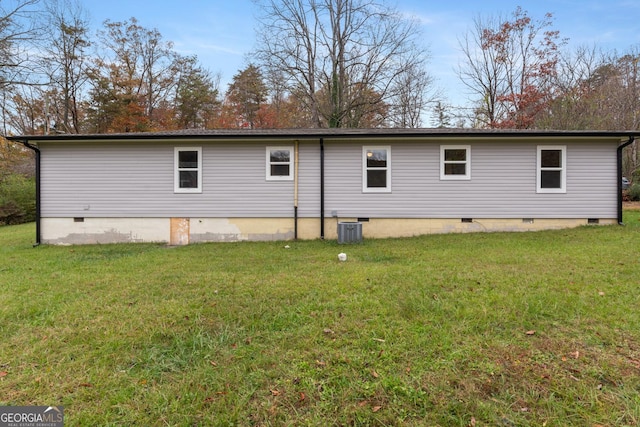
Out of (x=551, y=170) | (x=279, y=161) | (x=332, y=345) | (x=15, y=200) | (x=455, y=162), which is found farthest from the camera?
(x=15, y=200)

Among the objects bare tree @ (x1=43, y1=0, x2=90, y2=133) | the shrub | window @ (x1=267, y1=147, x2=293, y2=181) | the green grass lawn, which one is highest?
bare tree @ (x1=43, y1=0, x2=90, y2=133)

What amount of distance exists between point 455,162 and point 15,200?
20.1 meters

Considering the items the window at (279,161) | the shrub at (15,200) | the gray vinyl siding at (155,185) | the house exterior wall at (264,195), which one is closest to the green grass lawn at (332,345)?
the house exterior wall at (264,195)

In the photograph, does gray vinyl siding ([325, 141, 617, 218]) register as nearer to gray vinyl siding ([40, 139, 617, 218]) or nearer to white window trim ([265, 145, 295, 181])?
gray vinyl siding ([40, 139, 617, 218])

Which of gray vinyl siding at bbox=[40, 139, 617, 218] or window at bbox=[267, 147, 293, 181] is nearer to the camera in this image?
gray vinyl siding at bbox=[40, 139, 617, 218]

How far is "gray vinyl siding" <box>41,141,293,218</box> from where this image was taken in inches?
344

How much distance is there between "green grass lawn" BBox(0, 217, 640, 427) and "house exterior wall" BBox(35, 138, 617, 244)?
3.78 m

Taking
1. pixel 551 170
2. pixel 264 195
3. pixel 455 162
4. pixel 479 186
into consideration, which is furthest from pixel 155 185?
pixel 551 170

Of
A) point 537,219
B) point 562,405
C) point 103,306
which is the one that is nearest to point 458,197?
point 537,219

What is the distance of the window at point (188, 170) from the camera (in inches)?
348

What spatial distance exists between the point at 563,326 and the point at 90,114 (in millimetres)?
26055

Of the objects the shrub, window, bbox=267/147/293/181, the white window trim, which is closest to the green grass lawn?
the white window trim

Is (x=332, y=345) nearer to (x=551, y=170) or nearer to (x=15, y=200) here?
(x=551, y=170)

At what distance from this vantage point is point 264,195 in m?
8.84
